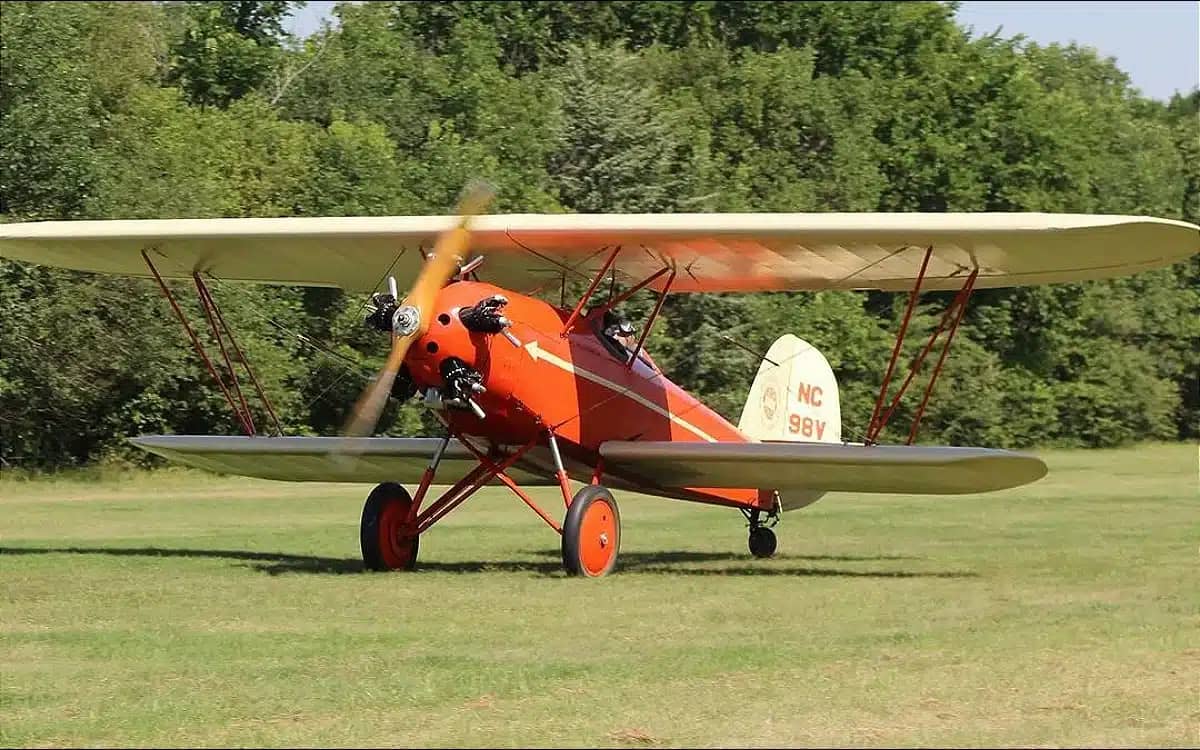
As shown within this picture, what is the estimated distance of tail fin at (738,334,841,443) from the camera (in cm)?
1748

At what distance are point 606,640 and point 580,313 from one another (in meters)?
4.81

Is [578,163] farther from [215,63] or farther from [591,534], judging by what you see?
[591,534]

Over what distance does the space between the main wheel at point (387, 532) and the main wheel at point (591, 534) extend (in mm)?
1441

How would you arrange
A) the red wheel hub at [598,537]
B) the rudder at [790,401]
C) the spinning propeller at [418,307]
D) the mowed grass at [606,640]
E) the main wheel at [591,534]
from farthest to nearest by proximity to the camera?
the rudder at [790,401], the red wheel hub at [598,537], the main wheel at [591,534], the spinning propeller at [418,307], the mowed grass at [606,640]

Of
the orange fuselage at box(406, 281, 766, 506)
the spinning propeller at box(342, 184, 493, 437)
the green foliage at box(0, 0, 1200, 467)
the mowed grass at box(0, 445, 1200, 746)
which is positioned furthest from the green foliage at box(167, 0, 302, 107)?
the spinning propeller at box(342, 184, 493, 437)

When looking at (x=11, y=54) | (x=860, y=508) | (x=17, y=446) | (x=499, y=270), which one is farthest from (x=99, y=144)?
(x=499, y=270)

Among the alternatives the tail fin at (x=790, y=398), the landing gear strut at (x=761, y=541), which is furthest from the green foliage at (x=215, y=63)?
the landing gear strut at (x=761, y=541)

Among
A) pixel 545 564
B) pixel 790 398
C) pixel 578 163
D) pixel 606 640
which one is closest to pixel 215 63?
pixel 578 163

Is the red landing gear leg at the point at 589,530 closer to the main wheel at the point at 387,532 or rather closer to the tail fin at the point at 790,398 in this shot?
the main wheel at the point at 387,532

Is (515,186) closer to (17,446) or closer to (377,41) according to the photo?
(17,446)

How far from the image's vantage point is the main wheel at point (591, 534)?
13.4 metres

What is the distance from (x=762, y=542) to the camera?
16.9 metres

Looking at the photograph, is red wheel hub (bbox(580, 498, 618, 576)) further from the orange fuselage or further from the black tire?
the black tire

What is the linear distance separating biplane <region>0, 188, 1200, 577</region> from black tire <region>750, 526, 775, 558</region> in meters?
0.01
